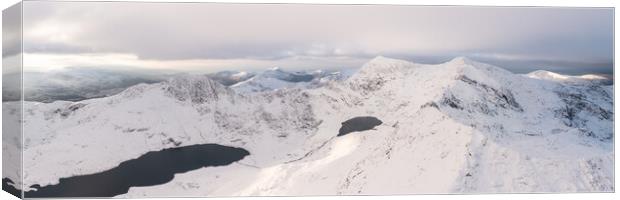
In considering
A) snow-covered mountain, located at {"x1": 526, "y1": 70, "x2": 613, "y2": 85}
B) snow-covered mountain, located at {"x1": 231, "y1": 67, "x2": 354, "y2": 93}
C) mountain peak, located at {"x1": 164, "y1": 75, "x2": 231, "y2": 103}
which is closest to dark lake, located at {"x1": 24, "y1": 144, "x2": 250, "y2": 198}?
mountain peak, located at {"x1": 164, "y1": 75, "x2": 231, "y2": 103}

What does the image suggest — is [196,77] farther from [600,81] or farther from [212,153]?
[600,81]

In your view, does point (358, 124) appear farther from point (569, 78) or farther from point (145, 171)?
point (569, 78)

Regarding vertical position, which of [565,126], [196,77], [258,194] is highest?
[196,77]

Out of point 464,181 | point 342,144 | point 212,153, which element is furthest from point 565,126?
point 212,153

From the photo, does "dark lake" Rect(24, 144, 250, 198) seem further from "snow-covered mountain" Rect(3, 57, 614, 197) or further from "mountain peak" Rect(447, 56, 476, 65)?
"mountain peak" Rect(447, 56, 476, 65)

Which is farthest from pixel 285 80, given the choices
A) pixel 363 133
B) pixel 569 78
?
pixel 569 78

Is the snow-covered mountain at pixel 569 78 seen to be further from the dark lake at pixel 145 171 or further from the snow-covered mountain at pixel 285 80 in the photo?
the dark lake at pixel 145 171

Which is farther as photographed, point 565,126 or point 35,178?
point 565,126

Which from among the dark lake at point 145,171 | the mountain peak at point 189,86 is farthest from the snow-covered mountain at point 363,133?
the dark lake at point 145,171
